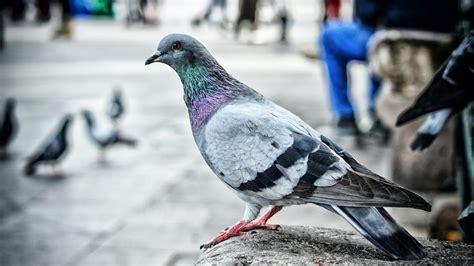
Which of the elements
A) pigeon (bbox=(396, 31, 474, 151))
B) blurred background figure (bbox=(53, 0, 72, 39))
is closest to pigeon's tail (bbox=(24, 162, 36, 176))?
pigeon (bbox=(396, 31, 474, 151))

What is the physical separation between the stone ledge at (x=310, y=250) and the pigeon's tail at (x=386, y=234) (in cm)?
6

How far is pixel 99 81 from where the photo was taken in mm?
12312

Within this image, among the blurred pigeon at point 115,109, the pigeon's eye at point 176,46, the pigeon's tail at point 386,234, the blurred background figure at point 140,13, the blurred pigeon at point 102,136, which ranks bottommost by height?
the blurred background figure at point 140,13

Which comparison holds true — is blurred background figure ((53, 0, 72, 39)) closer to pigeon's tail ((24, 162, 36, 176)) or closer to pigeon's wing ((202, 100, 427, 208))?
pigeon's tail ((24, 162, 36, 176))

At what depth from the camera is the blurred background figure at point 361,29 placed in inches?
278

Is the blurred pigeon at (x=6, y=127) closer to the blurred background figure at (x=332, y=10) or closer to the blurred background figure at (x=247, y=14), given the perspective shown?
the blurred background figure at (x=332, y=10)

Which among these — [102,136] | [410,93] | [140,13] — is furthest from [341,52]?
[140,13]

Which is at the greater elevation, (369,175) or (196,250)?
(369,175)

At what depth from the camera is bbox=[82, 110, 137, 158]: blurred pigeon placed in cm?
798

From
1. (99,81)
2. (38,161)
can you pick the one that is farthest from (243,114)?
(99,81)

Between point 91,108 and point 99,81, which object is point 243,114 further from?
point 99,81

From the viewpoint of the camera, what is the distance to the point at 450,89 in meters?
3.10

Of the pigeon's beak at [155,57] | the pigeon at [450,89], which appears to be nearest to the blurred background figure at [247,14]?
the pigeon at [450,89]

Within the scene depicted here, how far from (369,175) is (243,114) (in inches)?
17.1
